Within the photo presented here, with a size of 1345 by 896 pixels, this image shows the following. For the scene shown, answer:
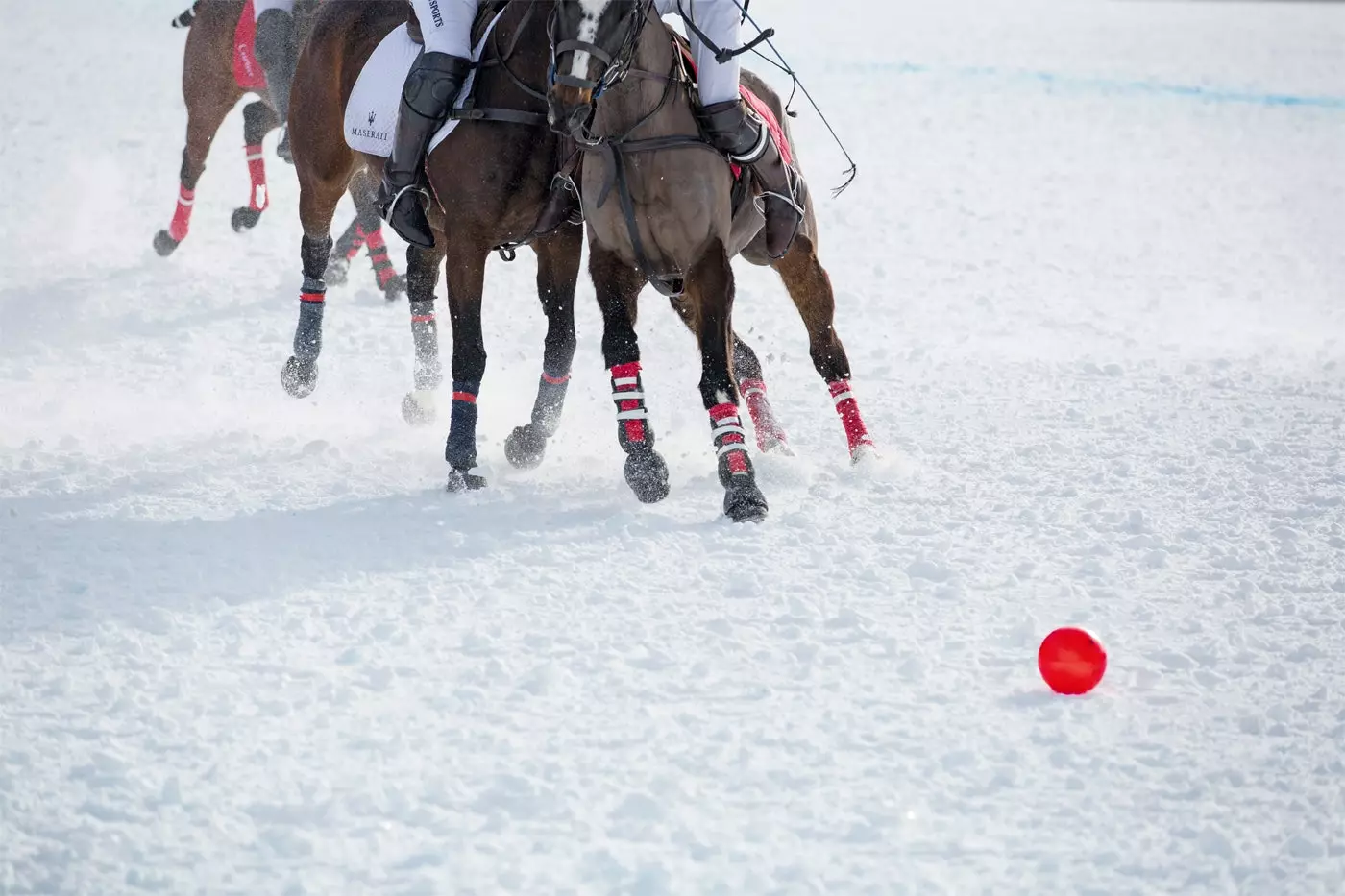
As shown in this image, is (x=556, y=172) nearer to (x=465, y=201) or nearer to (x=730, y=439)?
(x=465, y=201)

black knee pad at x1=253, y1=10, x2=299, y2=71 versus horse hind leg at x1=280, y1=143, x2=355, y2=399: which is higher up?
black knee pad at x1=253, y1=10, x2=299, y2=71

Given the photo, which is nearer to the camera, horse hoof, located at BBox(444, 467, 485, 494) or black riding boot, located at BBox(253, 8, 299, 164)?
horse hoof, located at BBox(444, 467, 485, 494)

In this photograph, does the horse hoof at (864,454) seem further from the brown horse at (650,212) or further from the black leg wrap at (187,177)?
the black leg wrap at (187,177)

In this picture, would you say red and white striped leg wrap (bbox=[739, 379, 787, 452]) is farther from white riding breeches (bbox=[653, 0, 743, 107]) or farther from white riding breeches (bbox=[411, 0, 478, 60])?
white riding breeches (bbox=[411, 0, 478, 60])

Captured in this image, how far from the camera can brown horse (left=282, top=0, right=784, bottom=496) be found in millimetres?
5188

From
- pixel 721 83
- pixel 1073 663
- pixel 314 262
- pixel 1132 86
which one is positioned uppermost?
pixel 721 83

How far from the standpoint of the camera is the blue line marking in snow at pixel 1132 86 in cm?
1916

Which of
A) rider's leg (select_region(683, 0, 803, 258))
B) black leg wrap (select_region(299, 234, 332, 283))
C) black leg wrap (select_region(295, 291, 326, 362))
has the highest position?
rider's leg (select_region(683, 0, 803, 258))

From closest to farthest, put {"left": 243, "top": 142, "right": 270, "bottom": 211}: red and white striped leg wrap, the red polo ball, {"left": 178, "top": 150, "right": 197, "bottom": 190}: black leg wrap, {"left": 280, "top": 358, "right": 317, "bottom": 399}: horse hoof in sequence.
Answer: the red polo ball
{"left": 280, "top": 358, "right": 317, "bottom": 399}: horse hoof
{"left": 178, "top": 150, "right": 197, "bottom": 190}: black leg wrap
{"left": 243, "top": 142, "right": 270, "bottom": 211}: red and white striped leg wrap

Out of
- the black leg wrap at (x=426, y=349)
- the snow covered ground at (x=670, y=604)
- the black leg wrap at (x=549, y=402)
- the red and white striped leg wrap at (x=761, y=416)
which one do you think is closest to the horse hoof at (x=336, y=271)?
the snow covered ground at (x=670, y=604)

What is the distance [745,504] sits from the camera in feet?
16.9

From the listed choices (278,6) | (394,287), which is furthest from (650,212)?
(278,6)

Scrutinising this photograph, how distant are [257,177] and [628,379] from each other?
5.40m

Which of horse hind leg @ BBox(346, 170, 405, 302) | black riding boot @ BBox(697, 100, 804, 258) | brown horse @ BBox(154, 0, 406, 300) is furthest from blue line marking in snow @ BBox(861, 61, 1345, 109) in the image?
black riding boot @ BBox(697, 100, 804, 258)
